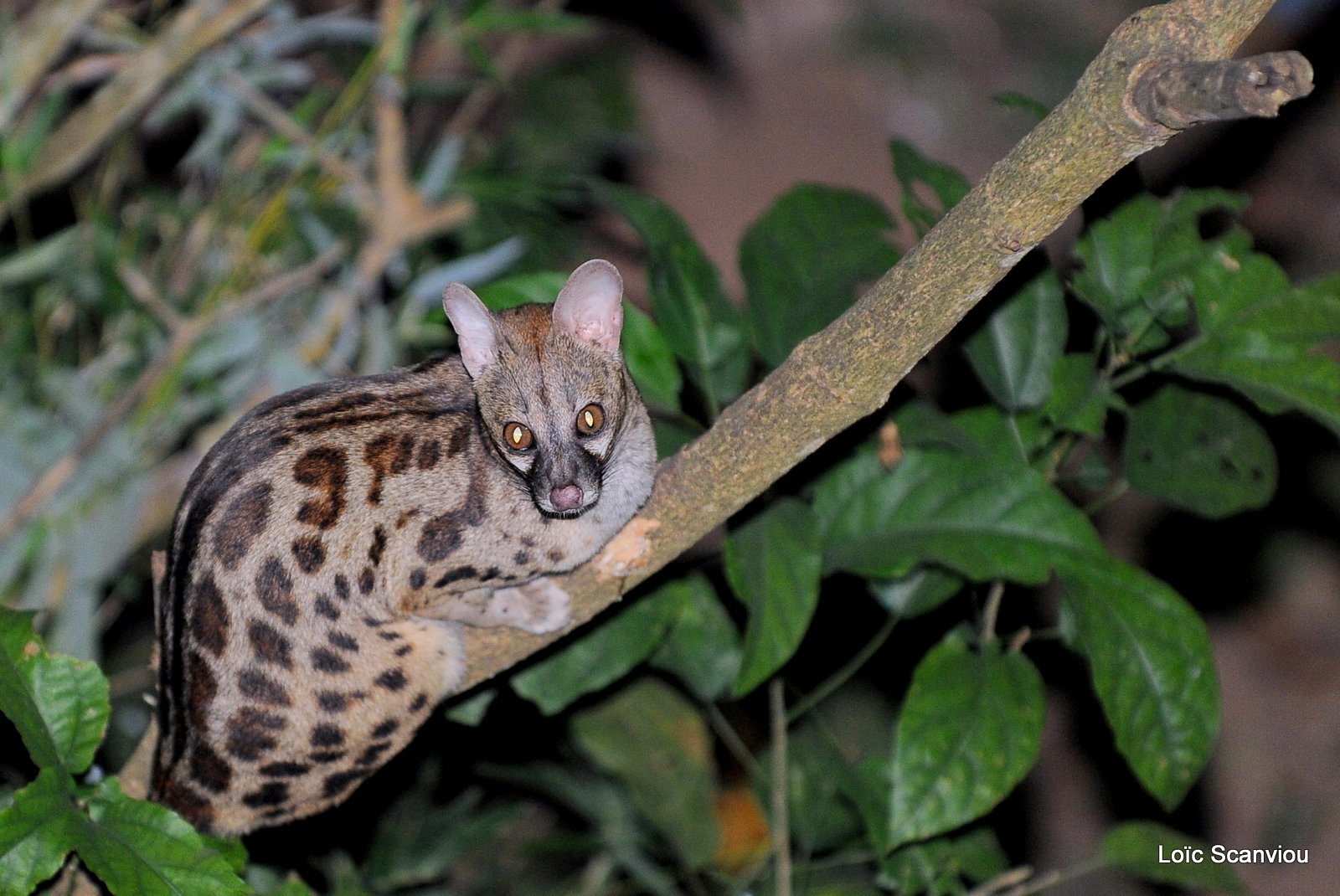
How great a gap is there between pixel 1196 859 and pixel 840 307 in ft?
5.84

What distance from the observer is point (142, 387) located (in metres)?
4.79

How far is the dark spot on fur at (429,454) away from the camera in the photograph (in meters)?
3.03

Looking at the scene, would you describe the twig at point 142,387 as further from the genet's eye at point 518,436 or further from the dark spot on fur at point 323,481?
the genet's eye at point 518,436

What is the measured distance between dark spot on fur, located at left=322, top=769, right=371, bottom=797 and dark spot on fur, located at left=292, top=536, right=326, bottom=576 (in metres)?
0.55

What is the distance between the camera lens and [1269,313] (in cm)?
303

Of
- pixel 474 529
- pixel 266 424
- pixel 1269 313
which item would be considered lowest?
pixel 474 529

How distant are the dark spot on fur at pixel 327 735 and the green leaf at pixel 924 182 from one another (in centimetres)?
193

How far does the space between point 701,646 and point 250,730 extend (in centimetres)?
129

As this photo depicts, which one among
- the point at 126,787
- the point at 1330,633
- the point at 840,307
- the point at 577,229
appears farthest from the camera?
the point at 1330,633

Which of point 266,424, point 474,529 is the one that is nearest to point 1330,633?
point 474,529

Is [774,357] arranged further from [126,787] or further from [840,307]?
[126,787]

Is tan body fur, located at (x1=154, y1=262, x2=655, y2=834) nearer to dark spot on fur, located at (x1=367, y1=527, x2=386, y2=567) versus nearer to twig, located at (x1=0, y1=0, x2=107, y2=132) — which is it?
dark spot on fur, located at (x1=367, y1=527, x2=386, y2=567)

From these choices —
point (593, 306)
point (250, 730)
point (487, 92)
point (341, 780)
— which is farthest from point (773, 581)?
point (487, 92)

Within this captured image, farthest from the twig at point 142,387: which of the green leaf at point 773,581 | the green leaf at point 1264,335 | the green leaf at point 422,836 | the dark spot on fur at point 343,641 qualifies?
the green leaf at point 1264,335
